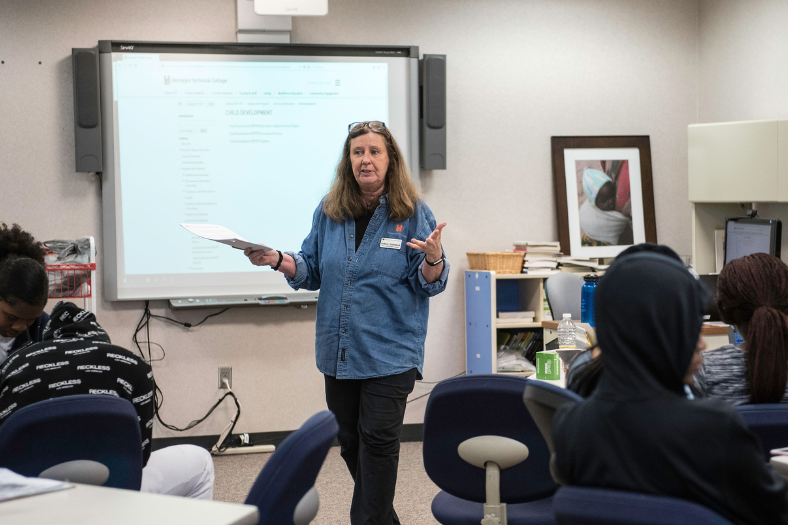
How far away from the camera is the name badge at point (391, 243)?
2.48m

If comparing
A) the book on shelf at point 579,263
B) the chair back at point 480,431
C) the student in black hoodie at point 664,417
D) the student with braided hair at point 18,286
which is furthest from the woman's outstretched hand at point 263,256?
the book on shelf at point 579,263

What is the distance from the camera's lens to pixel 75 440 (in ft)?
4.98

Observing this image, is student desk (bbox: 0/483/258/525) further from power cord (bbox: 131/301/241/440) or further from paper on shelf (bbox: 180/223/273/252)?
power cord (bbox: 131/301/241/440)

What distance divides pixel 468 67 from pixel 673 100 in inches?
55.9

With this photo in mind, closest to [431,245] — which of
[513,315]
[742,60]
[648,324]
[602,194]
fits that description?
[648,324]

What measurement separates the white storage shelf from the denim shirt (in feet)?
5.25

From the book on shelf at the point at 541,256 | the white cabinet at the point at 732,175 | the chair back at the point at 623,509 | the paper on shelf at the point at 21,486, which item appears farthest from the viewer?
the book on shelf at the point at 541,256

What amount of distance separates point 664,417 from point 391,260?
4.84 ft

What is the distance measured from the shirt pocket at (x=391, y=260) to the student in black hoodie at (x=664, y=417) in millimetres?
1383

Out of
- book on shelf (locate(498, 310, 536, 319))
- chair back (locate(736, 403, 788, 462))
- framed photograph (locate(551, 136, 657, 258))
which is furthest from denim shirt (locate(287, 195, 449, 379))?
framed photograph (locate(551, 136, 657, 258))

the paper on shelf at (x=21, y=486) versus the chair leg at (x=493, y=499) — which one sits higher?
the paper on shelf at (x=21, y=486)

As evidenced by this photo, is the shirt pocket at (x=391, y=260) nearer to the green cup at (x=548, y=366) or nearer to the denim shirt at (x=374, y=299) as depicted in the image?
the denim shirt at (x=374, y=299)

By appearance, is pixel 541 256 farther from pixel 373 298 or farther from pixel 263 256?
pixel 263 256

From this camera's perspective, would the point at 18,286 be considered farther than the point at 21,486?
Yes
